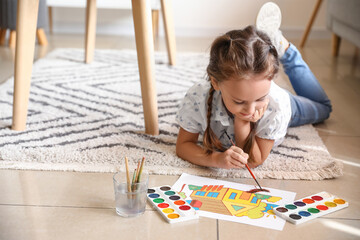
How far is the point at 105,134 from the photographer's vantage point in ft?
4.22

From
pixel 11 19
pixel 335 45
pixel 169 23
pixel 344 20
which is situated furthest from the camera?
pixel 335 45

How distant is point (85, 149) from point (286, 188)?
51 centimetres

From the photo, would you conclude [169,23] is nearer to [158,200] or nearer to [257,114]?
[257,114]

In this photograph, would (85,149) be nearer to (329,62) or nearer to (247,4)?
(329,62)

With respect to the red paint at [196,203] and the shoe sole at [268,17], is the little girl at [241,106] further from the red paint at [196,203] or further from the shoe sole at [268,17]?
the red paint at [196,203]

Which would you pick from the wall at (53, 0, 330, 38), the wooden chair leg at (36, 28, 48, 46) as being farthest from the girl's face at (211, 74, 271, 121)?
the wall at (53, 0, 330, 38)

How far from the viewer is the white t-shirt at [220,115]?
108cm

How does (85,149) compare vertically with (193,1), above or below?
below

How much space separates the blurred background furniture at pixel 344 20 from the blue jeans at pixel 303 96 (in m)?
0.60

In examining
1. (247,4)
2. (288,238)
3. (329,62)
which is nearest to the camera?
(288,238)

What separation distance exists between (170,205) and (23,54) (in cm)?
63

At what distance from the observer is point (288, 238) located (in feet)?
2.72

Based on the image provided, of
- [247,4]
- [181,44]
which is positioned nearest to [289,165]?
[181,44]

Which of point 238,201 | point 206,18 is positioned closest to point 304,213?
point 238,201
